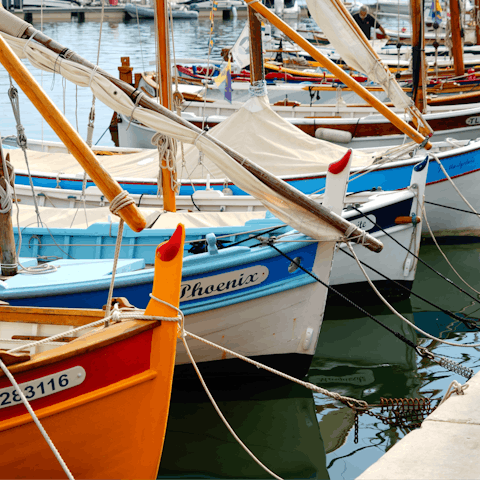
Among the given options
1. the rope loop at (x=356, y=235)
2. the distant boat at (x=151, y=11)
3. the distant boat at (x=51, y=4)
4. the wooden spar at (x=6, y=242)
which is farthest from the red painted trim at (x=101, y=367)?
the distant boat at (x=51, y=4)

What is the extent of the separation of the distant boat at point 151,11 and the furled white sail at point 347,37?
5616 centimetres

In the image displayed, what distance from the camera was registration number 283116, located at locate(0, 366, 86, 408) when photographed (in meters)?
3.89

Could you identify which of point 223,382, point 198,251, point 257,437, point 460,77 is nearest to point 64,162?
point 198,251

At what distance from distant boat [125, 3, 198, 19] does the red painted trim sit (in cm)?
5994

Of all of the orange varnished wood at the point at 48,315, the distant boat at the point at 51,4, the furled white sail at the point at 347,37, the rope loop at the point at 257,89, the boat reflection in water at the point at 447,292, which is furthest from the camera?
the distant boat at the point at 51,4

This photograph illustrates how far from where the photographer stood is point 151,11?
6091 cm

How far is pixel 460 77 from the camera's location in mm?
15891

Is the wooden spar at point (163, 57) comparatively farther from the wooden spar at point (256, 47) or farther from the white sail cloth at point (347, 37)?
the wooden spar at point (256, 47)

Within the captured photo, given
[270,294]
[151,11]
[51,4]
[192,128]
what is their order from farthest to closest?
[51,4]
[151,11]
[270,294]
[192,128]

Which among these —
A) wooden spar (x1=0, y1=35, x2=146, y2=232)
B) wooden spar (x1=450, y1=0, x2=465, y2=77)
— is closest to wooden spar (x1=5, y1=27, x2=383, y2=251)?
wooden spar (x1=0, y1=35, x2=146, y2=232)

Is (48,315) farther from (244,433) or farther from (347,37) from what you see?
(347,37)

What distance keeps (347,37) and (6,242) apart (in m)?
4.41

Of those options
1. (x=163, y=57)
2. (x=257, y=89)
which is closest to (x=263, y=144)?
(x=257, y=89)

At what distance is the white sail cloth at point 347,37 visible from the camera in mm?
7117
